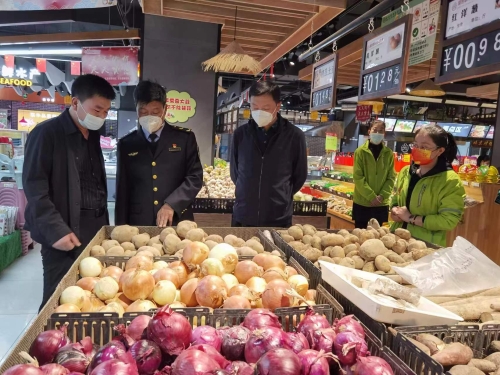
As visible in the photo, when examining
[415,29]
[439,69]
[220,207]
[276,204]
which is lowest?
[220,207]

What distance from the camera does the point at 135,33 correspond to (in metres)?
5.29

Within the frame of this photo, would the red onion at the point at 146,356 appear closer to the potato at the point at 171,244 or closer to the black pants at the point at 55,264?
the potato at the point at 171,244

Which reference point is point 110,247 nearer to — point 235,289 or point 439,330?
point 235,289

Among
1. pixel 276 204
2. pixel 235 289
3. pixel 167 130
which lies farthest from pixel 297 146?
pixel 235 289

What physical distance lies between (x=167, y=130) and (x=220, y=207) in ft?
6.87

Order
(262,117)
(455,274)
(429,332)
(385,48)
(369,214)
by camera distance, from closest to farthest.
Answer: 1. (429,332)
2. (455,274)
3. (262,117)
4. (385,48)
5. (369,214)

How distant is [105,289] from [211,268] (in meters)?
0.43

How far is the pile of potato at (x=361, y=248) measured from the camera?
2137 millimetres

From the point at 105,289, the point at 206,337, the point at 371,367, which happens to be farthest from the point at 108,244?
the point at 371,367

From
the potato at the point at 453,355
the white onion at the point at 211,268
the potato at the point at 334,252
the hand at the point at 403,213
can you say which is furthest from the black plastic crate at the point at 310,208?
the potato at the point at 453,355

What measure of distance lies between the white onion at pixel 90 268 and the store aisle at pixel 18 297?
1.74 meters

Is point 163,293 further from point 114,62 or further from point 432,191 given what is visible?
point 114,62

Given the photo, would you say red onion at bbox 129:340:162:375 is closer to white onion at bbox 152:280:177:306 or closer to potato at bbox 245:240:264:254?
white onion at bbox 152:280:177:306

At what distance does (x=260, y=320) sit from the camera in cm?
124
